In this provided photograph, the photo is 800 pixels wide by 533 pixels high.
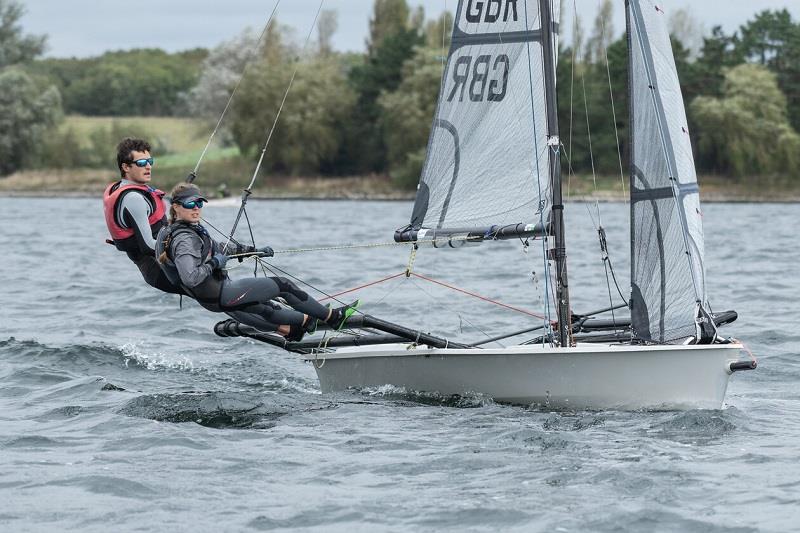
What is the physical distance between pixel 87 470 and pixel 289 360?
17.8ft

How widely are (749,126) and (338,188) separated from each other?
22.1 m

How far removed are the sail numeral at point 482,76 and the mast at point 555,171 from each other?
41 centimetres

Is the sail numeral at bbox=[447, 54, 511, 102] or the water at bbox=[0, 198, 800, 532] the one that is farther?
the sail numeral at bbox=[447, 54, 511, 102]

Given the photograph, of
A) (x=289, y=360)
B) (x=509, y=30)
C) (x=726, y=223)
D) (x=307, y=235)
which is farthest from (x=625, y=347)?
(x=726, y=223)

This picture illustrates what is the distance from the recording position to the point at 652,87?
10.2 meters

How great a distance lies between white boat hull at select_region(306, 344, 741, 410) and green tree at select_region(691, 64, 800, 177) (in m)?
57.7

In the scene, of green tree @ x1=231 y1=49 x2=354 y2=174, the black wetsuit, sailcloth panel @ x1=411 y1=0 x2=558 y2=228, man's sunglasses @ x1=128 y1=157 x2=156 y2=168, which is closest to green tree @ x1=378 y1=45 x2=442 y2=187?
green tree @ x1=231 y1=49 x2=354 y2=174

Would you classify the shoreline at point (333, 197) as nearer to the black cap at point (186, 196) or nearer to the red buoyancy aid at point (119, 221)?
the red buoyancy aid at point (119, 221)

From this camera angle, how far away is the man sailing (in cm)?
1055

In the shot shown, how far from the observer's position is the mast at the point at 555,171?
1027cm

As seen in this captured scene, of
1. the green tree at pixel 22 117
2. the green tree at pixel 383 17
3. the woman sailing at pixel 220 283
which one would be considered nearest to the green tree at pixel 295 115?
the green tree at pixel 22 117

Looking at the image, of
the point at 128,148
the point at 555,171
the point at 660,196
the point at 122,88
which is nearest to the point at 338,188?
the point at 122,88

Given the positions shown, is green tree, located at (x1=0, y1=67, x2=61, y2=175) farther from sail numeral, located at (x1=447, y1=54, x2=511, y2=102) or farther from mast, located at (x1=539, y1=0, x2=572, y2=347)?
mast, located at (x1=539, y1=0, x2=572, y2=347)

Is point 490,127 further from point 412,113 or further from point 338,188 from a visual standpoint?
point 338,188
